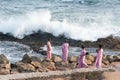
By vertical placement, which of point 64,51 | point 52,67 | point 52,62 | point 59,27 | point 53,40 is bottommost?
point 52,67

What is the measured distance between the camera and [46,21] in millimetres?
28812

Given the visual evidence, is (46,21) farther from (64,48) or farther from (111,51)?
(64,48)

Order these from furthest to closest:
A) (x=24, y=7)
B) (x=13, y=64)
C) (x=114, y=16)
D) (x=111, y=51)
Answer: (x=24, y=7) < (x=114, y=16) < (x=111, y=51) < (x=13, y=64)

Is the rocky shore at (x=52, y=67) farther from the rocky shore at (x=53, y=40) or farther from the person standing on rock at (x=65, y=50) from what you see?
the rocky shore at (x=53, y=40)

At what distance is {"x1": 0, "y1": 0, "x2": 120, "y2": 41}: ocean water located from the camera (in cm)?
2666

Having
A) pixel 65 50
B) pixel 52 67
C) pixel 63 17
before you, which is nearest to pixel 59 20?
pixel 63 17

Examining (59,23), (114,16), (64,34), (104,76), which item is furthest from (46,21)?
(104,76)

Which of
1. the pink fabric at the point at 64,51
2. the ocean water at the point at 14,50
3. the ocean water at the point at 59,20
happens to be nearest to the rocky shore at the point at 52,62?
the pink fabric at the point at 64,51

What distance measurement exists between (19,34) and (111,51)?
220 inches

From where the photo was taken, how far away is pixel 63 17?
31.1 metres

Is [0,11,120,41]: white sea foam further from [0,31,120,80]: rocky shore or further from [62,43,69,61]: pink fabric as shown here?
[62,43,69,61]: pink fabric

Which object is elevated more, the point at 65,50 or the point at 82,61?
the point at 65,50

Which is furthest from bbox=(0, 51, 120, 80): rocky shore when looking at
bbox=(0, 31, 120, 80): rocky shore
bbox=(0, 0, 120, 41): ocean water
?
bbox=(0, 0, 120, 41): ocean water

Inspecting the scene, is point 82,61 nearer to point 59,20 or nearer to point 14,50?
point 14,50
